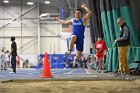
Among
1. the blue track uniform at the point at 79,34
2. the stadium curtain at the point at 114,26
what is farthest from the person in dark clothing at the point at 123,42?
the stadium curtain at the point at 114,26

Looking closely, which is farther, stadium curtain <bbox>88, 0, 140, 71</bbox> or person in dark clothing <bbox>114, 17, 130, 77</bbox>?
stadium curtain <bbox>88, 0, 140, 71</bbox>

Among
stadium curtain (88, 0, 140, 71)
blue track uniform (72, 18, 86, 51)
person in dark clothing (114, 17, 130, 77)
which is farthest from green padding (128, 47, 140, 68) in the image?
blue track uniform (72, 18, 86, 51)

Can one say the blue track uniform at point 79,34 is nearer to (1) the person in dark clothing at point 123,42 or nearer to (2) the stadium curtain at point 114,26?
(1) the person in dark clothing at point 123,42

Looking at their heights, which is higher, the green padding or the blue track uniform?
the blue track uniform

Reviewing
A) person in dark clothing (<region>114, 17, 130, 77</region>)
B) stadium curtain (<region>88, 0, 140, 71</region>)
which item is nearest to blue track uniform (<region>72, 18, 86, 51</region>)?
person in dark clothing (<region>114, 17, 130, 77</region>)

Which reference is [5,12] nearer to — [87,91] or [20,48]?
[20,48]

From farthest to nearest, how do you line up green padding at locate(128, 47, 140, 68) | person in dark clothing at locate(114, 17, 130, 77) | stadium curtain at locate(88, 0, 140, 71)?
stadium curtain at locate(88, 0, 140, 71) → green padding at locate(128, 47, 140, 68) → person in dark clothing at locate(114, 17, 130, 77)

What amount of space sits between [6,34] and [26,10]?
3.33 m

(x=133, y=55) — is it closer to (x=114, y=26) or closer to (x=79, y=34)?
(x=114, y=26)

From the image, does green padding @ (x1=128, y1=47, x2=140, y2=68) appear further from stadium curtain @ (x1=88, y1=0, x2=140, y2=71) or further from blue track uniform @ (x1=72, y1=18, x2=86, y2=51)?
blue track uniform @ (x1=72, y1=18, x2=86, y2=51)

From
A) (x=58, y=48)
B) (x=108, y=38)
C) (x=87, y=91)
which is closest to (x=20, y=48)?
(x=58, y=48)

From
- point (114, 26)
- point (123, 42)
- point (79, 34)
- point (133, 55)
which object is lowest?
point (133, 55)

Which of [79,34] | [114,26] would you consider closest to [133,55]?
[114,26]

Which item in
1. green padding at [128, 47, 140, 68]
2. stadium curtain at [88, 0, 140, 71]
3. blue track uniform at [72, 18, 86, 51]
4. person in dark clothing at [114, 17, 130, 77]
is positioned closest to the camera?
blue track uniform at [72, 18, 86, 51]
